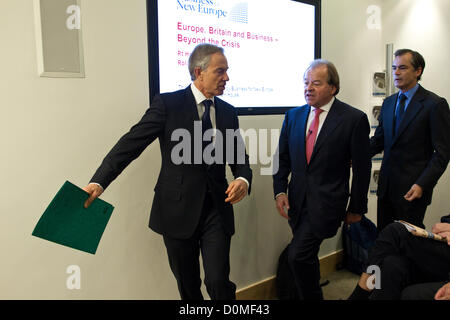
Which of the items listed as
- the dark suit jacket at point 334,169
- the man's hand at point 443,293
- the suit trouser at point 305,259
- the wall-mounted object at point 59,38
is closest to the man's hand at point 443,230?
the man's hand at point 443,293

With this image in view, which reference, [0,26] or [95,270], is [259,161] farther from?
[0,26]

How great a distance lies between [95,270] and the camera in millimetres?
1994

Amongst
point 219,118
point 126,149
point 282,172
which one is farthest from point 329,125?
point 126,149

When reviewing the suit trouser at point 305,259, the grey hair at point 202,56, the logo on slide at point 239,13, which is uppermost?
the logo on slide at point 239,13

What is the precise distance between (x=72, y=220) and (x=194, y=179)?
57 centimetres

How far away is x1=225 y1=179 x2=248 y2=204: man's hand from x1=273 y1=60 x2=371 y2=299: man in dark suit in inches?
22.2

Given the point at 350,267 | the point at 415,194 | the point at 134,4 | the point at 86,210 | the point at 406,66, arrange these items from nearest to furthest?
the point at 86,210 < the point at 134,4 < the point at 415,194 < the point at 406,66 < the point at 350,267

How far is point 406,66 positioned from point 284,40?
2.92 ft

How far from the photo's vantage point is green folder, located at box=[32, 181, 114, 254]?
1.38m

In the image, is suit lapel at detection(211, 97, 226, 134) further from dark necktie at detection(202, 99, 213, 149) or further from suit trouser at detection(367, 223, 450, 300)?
suit trouser at detection(367, 223, 450, 300)

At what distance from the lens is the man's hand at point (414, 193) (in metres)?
2.48

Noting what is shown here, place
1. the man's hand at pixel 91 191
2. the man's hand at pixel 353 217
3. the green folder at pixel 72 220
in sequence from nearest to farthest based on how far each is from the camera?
the green folder at pixel 72 220, the man's hand at pixel 91 191, the man's hand at pixel 353 217

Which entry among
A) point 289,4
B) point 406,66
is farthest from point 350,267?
point 289,4

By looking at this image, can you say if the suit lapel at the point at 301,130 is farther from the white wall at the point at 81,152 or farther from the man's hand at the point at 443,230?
the man's hand at the point at 443,230
